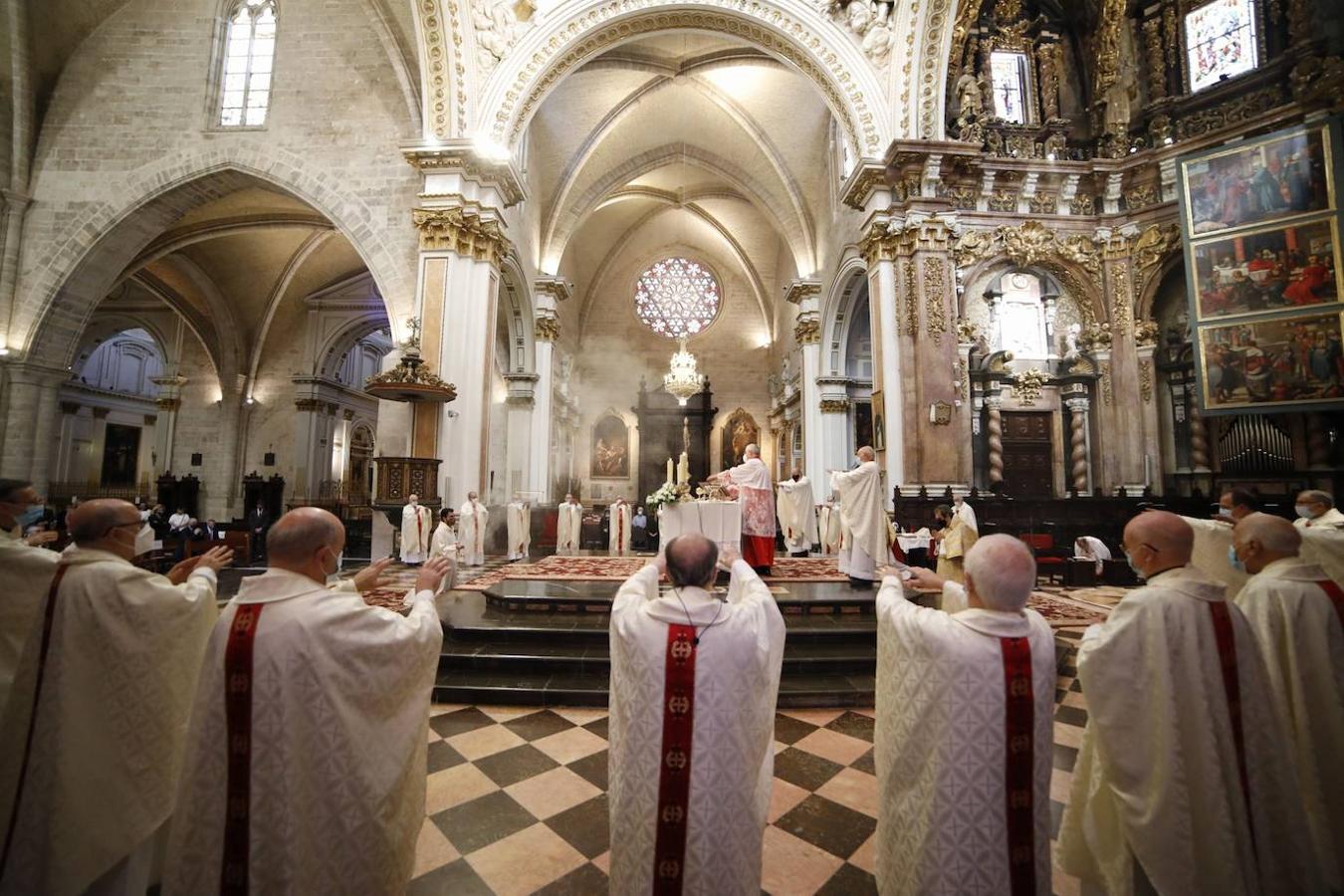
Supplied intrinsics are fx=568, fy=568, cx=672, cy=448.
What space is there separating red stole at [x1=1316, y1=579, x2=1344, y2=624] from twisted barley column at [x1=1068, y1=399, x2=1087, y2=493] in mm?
8851

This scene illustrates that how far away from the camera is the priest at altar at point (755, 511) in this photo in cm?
735

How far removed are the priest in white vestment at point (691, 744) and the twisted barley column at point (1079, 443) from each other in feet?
34.6

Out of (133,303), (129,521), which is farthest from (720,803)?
(133,303)

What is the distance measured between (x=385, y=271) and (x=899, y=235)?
30.1 ft

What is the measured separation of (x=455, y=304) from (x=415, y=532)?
386cm

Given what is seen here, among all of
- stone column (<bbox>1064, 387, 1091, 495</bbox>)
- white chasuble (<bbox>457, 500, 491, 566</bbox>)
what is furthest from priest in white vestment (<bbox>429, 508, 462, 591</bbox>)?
stone column (<bbox>1064, 387, 1091, 495</bbox>)

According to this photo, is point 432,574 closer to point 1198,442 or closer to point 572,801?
point 572,801

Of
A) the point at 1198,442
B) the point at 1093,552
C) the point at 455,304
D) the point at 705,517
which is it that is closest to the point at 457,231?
the point at 455,304

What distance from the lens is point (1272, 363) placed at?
8.01 metres

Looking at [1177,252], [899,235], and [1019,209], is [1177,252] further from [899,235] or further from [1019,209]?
[899,235]

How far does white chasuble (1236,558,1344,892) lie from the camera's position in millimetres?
2137

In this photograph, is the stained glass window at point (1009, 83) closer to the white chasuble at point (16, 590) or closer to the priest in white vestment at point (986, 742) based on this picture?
the priest in white vestment at point (986, 742)

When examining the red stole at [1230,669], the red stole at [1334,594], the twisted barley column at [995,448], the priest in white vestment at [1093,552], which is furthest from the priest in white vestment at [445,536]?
the priest in white vestment at [1093,552]

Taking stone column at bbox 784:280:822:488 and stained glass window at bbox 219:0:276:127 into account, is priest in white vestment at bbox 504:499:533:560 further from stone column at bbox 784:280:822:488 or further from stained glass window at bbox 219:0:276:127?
stained glass window at bbox 219:0:276:127
